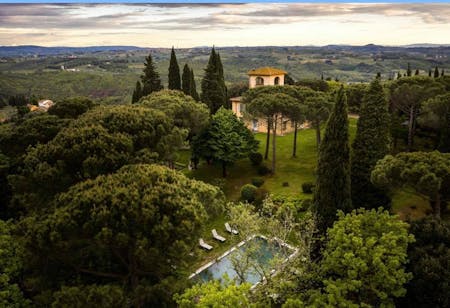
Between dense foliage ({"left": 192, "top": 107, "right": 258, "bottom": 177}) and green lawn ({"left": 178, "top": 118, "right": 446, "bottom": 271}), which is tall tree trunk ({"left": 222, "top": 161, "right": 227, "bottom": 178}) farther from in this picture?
green lawn ({"left": 178, "top": 118, "right": 446, "bottom": 271})

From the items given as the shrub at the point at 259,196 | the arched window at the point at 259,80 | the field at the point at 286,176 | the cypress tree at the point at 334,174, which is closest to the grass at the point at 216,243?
the shrub at the point at 259,196

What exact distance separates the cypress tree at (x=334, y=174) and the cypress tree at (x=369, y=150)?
4.05 m

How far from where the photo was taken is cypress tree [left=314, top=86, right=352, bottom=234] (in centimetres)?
2108

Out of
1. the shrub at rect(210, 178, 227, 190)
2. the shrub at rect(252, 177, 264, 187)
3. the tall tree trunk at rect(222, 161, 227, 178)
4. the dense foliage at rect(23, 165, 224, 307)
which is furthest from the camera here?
the tall tree trunk at rect(222, 161, 227, 178)

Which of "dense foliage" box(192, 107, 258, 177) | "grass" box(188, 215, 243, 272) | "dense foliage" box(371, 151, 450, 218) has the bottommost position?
"grass" box(188, 215, 243, 272)

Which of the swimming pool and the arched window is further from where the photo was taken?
the arched window

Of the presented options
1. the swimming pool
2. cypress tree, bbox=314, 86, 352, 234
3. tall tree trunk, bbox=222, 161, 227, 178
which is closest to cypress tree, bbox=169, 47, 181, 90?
tall tree trunk, bbox=222, 161, 227, 178

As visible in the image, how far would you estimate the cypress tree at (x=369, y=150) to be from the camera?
81.0 ft

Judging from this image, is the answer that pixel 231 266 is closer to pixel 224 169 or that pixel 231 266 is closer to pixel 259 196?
pixel 259 196

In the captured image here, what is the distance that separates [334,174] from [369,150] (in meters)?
5.24

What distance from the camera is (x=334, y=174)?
21.1 m

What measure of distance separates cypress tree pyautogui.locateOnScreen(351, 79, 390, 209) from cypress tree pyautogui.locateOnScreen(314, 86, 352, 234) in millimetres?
4045

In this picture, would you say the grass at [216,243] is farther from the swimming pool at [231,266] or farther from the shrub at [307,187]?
the shrub at [307,187]

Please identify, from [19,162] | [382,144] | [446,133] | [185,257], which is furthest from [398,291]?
[19,162]
